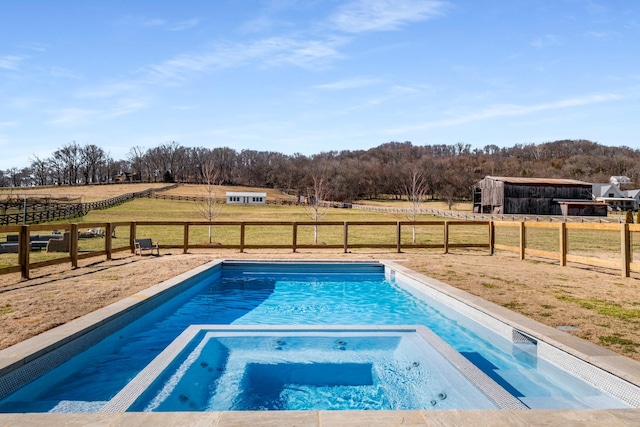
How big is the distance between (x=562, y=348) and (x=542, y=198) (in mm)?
49940

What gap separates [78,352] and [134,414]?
220cm

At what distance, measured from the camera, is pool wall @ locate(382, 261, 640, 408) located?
320 centimetres

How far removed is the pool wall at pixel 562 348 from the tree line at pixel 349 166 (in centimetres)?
7049

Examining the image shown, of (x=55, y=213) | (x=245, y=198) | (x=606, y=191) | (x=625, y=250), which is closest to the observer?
(x=625, y=250)

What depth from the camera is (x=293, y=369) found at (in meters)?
4.22

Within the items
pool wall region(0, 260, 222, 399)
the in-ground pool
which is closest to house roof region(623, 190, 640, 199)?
the in-ground pool

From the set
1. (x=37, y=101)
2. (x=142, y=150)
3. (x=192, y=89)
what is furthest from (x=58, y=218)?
(x=142, y=150)

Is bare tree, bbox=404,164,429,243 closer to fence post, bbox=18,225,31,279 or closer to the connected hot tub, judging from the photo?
the connected hot tub

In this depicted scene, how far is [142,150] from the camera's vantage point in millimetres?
97562

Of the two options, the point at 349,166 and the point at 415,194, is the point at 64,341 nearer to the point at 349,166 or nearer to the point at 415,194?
the point at 415,194

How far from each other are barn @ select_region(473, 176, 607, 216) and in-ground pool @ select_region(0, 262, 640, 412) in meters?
45.0

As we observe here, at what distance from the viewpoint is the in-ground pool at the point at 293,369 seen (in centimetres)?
334

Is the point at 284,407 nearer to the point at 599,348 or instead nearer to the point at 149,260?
the point at 599,348

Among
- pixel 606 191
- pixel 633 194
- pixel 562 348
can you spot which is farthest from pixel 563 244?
pixel 633 194
